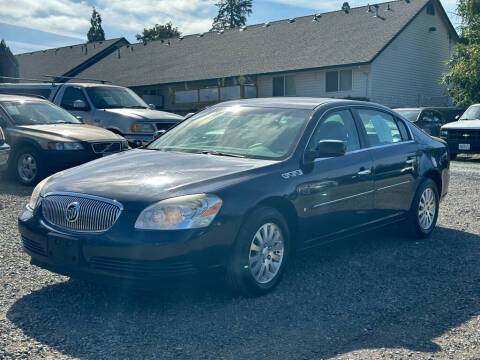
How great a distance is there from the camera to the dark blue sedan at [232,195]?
4.53 metres

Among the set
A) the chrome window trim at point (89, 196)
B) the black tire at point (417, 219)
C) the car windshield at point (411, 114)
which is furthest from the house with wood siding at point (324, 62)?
the chrome window trim at point (89, 196)

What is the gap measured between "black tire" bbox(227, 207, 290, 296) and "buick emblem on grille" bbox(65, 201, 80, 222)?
47.5 inches

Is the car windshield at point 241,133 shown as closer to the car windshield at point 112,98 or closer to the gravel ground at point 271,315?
the gravel ground at point 271,315

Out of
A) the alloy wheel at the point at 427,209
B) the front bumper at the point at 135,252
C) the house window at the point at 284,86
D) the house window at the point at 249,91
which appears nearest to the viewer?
the front bumper at the point at 135,252

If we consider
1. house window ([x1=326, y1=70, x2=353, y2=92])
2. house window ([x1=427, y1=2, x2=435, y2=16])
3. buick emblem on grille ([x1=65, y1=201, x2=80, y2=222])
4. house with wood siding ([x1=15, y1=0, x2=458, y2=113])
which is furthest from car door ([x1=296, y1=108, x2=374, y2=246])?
house window ([x1=427, y1=2, x2=435, y2=16])

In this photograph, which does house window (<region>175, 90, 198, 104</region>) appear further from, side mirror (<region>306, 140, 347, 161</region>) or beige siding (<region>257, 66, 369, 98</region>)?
side mirror (<region>306, 140, 347, 161</region>)

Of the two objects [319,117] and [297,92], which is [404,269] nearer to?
[319,117]

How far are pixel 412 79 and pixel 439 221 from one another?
92.6 feet

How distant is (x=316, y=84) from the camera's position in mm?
33812

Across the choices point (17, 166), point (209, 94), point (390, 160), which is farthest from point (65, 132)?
point (209, 94)

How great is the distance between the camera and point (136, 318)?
4.57 meters

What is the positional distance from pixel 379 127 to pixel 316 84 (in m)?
27.4

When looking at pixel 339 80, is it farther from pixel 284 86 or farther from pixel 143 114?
pixel 143 114

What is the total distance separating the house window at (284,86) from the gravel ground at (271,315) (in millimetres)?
29009
